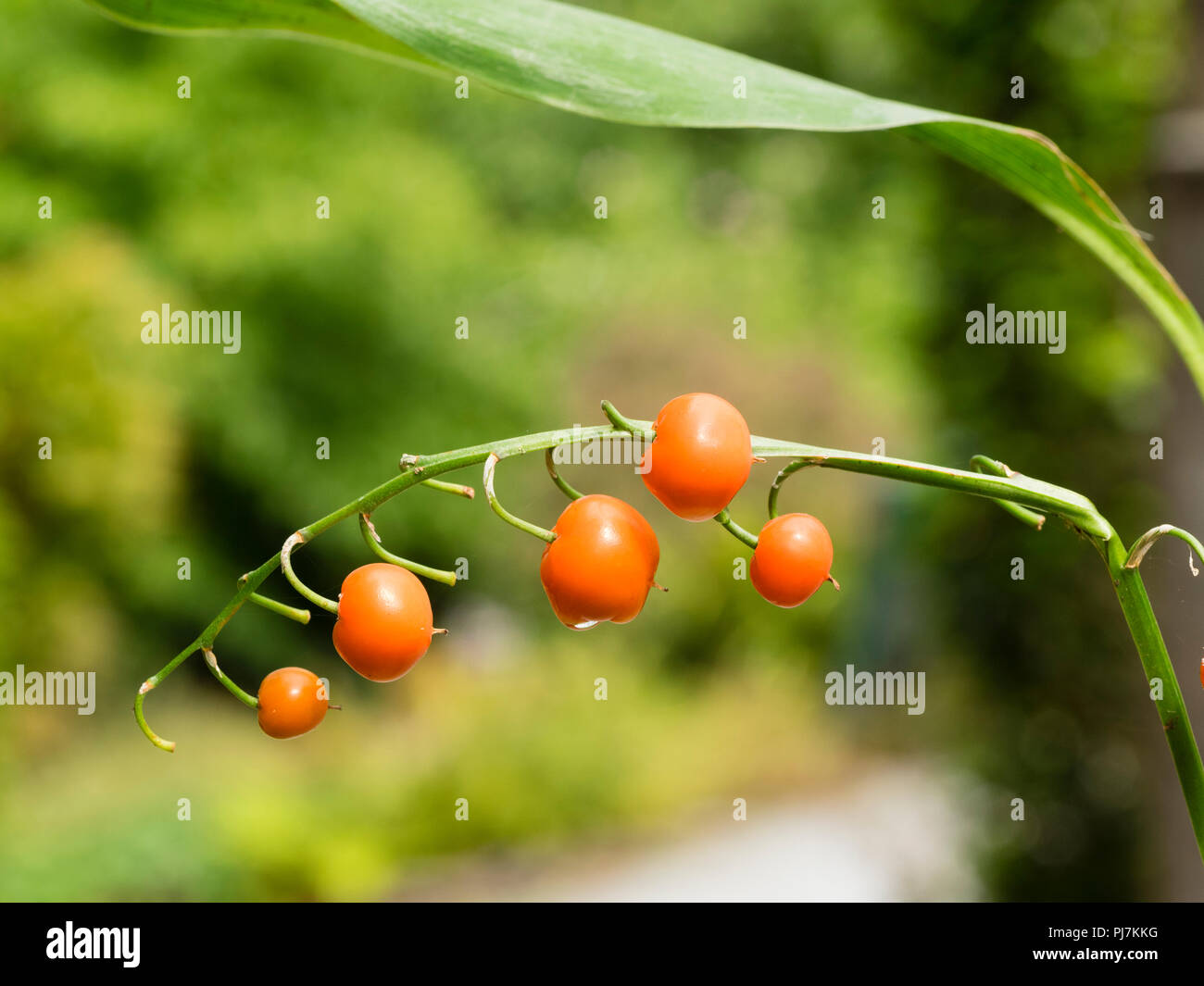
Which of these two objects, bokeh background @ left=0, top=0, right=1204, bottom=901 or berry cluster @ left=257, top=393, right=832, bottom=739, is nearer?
berry cluster @ left=257, top=393, right=832, bottom=739

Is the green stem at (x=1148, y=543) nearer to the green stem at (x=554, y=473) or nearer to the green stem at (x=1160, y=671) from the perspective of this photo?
the green stem at (x=1160, y=671)

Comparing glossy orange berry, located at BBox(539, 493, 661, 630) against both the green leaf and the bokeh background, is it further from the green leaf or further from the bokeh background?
the bokeh background

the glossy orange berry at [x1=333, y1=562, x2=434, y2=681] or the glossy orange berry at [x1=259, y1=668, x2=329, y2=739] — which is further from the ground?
the glossy orange berry at [x1=333, y1=562, x2=434, y2=681]

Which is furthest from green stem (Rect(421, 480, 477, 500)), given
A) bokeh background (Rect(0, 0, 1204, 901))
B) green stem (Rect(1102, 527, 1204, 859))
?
bokeh background (Rect(0, 0, 1204, 901))

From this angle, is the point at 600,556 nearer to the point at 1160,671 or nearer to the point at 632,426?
the point at 632,426

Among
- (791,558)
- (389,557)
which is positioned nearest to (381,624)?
(389,557)
